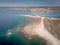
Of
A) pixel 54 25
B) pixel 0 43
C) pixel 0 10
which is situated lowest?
pixel 0 43

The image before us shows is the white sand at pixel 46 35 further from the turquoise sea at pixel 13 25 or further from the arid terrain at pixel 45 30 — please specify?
the turquoise sea at pixel 13 25

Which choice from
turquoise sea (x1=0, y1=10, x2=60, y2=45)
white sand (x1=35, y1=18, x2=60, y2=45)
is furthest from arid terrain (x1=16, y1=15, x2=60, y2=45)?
turquoise sea (x1=0, y1=10, x2=60, y2=45)

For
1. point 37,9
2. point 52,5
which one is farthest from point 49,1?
point 37,9

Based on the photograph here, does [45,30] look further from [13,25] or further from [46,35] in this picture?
[13,25]

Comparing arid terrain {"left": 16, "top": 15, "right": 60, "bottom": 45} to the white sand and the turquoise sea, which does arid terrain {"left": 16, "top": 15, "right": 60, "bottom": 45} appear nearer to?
the white sand

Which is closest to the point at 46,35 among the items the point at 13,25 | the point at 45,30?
the point at 45,30

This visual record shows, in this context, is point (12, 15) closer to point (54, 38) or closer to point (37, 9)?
point (37, 9)

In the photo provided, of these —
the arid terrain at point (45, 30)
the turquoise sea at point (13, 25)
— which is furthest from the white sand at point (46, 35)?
the turquoise sea at point (13, 25)

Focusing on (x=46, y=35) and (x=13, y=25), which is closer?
(x=46, y=35)
